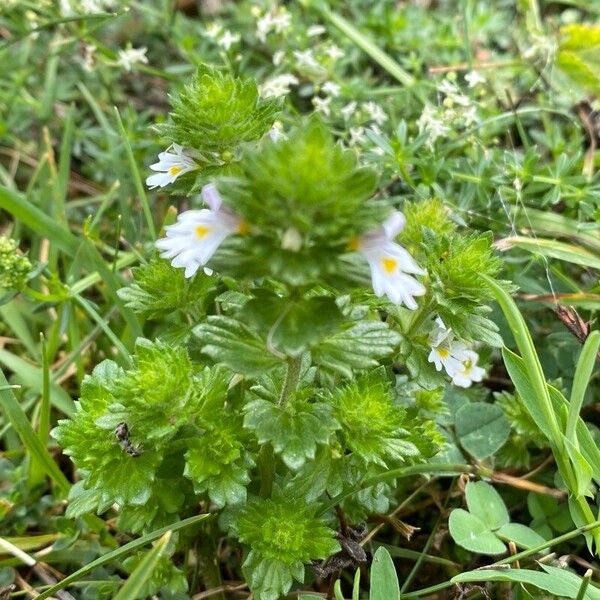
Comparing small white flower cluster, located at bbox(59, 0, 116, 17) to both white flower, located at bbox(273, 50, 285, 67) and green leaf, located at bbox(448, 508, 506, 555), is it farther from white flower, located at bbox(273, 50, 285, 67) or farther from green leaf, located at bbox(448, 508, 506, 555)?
green leaf, located at bbox(448, 508, 506, 555)

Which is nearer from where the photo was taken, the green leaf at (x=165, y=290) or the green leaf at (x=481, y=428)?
the green leaf at (x=165, y=290)

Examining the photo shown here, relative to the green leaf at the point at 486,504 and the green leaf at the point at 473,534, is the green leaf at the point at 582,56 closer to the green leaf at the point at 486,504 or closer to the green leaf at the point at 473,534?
the green leaf at the point at 486,504

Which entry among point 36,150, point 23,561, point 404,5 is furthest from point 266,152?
point 404,5

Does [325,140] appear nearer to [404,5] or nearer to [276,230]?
[276,230]

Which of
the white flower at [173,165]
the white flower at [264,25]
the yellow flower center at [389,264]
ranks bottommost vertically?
the white flower at [264,25]

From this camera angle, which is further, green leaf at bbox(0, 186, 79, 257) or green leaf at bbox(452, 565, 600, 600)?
green leaf at bbox(0, 186, 79, 257)

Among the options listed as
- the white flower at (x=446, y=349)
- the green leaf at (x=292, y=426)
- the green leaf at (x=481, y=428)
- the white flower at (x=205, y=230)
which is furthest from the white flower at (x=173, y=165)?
the green leaf at (x=481, y=428)

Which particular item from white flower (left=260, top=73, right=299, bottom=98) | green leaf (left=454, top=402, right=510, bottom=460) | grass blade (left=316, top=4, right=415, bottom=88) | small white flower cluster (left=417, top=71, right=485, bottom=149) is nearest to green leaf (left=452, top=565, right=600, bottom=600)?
green leaf (left=454, top=402, right=510, bottom=460)
